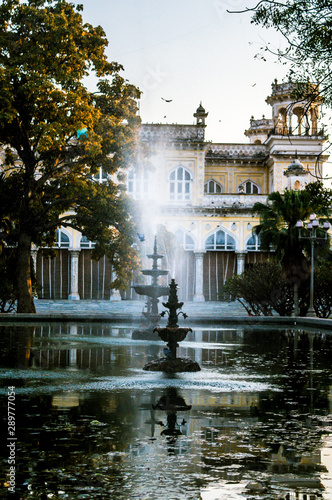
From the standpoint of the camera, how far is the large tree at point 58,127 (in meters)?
22.2

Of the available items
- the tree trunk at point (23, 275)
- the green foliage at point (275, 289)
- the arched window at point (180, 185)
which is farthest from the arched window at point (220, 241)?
the tree trunk at point (23, 275)

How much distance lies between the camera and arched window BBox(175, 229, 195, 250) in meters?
46.8

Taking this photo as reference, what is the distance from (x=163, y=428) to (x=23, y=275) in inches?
725

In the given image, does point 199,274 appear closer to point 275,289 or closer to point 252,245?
point 252,245

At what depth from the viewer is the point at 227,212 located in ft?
154

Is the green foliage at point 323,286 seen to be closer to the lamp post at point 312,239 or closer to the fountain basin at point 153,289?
the lamp post at point 312,239

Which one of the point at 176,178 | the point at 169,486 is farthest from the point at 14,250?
the point at 176,178

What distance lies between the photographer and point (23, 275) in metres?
24.0

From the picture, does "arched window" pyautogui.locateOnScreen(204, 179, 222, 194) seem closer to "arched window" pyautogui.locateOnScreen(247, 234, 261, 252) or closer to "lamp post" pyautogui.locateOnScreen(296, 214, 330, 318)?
"arched window" pyautogui.locateOnScreen(247, 234, 261, 252)

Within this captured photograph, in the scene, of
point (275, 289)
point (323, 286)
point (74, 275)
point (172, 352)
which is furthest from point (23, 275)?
point (74, 275)

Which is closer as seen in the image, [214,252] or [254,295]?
[254,295]

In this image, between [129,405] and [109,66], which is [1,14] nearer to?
[109,66]

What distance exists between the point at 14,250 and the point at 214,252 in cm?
2337

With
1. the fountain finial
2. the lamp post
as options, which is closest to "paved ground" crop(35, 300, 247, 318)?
the lamp post
